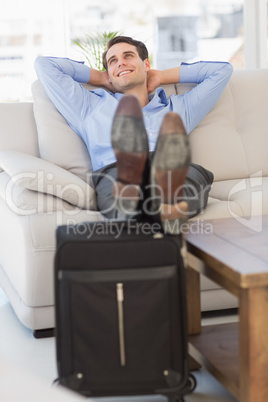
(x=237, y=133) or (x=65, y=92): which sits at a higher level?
(x=65, y=92)

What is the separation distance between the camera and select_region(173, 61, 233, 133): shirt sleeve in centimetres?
280

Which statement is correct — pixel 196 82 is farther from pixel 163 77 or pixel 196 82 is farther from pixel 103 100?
pixel 103 100

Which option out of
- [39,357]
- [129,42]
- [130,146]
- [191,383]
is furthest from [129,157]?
[129,42]

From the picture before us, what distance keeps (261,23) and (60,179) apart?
2.97 m

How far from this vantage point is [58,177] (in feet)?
7.79

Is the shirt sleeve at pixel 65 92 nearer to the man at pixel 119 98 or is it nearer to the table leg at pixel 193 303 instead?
the man at pixel 119 98

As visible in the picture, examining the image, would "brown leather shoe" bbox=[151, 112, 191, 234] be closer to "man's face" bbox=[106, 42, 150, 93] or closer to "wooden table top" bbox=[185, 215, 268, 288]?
"wooden table top" bbox=[185, 215, 268, 288]

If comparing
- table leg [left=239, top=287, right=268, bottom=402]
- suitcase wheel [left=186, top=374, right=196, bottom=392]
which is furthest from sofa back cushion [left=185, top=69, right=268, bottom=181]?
table leg [left=239, top=287, right=268, bottom=402]

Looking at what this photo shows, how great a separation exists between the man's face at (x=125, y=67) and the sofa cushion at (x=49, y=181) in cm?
58

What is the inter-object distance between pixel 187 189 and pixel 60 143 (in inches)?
29.0

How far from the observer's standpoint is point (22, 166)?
2367mm

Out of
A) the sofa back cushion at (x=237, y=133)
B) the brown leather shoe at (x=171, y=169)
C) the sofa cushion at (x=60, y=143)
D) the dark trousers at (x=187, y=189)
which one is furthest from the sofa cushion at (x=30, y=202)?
the sofa back cushion at (x=237, y=133)

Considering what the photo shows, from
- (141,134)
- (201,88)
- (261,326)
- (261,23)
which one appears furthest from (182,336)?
(261,23)

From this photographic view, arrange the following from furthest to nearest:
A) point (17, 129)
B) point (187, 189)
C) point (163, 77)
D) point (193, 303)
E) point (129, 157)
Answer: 1. point (163, 77)
2. point (17, 129)
3. point (187, 189)
4. point (193, 303)
5. point (129, 157)
